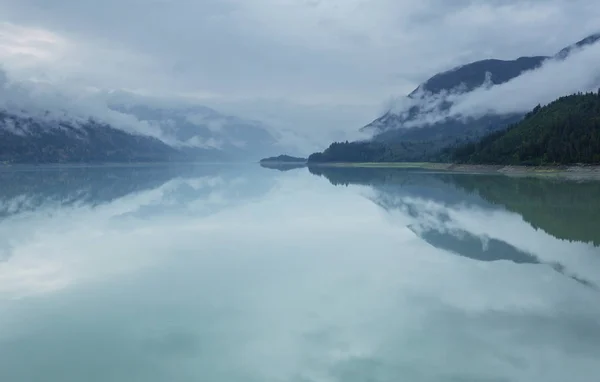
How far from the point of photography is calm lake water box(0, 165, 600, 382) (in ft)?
26.7

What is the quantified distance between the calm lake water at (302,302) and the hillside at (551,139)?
52019 millimetres

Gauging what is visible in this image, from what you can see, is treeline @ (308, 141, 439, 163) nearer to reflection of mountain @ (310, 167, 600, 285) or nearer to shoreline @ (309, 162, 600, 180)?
shoreline @ (309, 162, 600, 180)

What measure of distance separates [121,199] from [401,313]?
110 feet

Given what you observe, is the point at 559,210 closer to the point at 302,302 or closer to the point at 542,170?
the point at 302,302

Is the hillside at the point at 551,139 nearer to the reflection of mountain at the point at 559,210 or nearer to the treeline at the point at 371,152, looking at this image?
the reflection of mountain at the point at 559,210

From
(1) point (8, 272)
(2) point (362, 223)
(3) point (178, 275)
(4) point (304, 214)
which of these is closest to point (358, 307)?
(3) point (178, 275)

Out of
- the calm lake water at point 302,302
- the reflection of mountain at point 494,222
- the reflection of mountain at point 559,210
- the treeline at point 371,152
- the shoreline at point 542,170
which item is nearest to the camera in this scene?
the calm lake water at point 302,302

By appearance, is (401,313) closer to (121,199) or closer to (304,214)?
(304,214)

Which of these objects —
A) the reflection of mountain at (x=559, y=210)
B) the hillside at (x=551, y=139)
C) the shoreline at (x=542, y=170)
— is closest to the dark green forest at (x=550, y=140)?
the hillside at (x=551, y=139)

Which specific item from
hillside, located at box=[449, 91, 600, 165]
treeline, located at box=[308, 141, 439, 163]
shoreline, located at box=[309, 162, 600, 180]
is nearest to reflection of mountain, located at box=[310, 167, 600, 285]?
shoreline, located at box=[309, 162, 600, 180]

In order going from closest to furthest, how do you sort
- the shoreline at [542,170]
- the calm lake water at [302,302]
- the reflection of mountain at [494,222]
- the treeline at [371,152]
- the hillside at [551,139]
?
the calm lake water at [302,302] < the reflection of mountain at [494,222] < the shoreline at [542,170] < the hillside at [551,139] < the treeline at [371,152]

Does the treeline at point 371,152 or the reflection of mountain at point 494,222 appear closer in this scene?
the reflection of mountain at point 494,222

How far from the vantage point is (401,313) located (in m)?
10.7

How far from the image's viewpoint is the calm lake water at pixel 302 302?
8133 mm
